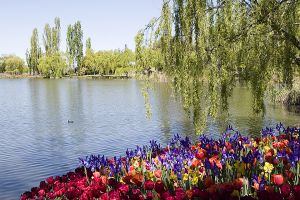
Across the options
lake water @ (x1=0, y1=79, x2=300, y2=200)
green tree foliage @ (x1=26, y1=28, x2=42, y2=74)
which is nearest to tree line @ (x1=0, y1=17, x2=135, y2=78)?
green tree foliage @ (x1=26, y1=28, x2=42, y2=74)

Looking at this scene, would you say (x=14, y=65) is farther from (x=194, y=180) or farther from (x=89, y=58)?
(x=194, y=180)

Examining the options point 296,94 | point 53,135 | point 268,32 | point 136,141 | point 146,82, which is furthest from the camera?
point 296,94

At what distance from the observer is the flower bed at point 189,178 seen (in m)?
4.22

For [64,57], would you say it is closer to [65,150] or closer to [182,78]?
[65,150]

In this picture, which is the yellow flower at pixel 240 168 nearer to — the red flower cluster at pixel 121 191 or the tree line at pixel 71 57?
the red flower cluster at pixel 121 191

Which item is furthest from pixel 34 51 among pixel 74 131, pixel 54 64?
pixel 74 131

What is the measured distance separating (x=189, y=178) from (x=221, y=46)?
3.32m

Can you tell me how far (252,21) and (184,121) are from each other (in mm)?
13231

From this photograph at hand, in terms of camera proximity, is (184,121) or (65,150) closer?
(65,150)

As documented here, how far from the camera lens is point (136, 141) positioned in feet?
53.8

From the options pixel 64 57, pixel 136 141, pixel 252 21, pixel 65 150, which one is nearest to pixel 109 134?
pixel 136 141

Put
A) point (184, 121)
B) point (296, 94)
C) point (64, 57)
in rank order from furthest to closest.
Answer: point (64, 57) < point (296, 94) < point (184, 121)

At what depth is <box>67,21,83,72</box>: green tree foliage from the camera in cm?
8794

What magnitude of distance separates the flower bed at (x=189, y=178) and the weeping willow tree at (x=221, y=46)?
4.51 feet
